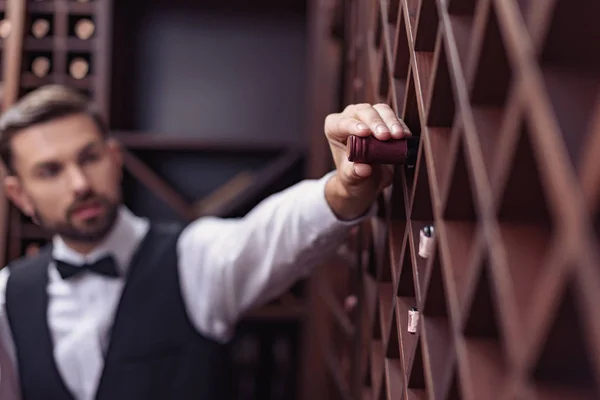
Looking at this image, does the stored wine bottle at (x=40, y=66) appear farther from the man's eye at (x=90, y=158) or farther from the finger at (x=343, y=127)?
the finger at (x=343, y=127)

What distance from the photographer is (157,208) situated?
9.25 ft

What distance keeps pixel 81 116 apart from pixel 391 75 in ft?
3.87

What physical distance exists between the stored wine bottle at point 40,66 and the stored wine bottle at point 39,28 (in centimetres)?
9

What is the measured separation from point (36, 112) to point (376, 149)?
4.33ft

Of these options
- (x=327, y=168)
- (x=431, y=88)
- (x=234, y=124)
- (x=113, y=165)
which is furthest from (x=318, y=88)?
(x=431, y=88)

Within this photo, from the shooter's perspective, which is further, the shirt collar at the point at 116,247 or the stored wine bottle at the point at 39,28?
the stored wine bottle at the point at 39,28

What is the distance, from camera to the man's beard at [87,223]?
1737mm

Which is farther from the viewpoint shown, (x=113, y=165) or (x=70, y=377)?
(x=113, y=165)

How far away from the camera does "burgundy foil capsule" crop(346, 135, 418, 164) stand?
0.79 m

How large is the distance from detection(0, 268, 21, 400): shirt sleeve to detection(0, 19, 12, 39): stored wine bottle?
43.3 inches

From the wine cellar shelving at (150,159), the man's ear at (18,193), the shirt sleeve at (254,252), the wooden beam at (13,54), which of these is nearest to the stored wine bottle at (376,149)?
the shirt sleeve at (254,252)

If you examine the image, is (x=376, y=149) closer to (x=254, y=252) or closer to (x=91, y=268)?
(x=254, y=252)

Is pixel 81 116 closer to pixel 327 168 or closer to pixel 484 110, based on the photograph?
pixel 327 168

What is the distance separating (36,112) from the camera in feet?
5.79
